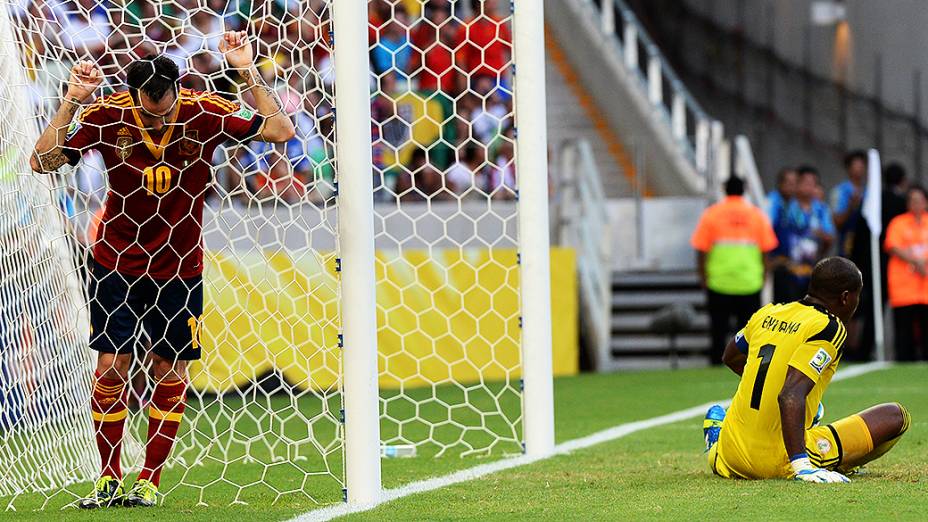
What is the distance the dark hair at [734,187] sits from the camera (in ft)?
44.9

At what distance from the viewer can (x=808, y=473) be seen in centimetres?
563

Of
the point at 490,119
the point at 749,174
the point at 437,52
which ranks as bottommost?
the point at 749,174

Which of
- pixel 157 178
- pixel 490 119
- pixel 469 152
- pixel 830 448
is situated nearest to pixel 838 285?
pixel 830 448

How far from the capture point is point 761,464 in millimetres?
5816

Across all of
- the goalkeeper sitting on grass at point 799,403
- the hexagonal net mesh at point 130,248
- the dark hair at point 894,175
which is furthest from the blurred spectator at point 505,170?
the goalkeeper sitting on grass at point 799,403

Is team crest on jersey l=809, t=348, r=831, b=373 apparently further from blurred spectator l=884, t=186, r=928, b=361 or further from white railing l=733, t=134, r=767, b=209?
white railing l=733, t=134, r=767, b=209

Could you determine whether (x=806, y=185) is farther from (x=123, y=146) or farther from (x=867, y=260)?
(x=123, y=146)

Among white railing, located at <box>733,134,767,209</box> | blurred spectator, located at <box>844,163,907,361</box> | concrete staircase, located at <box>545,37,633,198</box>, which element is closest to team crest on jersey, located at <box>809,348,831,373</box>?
blurred spectator, located at <box>844,163,907,361</box>

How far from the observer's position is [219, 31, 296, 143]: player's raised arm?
5.60 metres

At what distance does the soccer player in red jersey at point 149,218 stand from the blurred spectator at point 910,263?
380 inches

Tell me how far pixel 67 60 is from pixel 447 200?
8944 millimetres

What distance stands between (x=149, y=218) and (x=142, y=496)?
108 cm

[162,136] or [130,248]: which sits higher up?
[162,136]

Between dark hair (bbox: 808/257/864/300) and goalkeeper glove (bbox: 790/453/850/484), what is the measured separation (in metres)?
0.63
